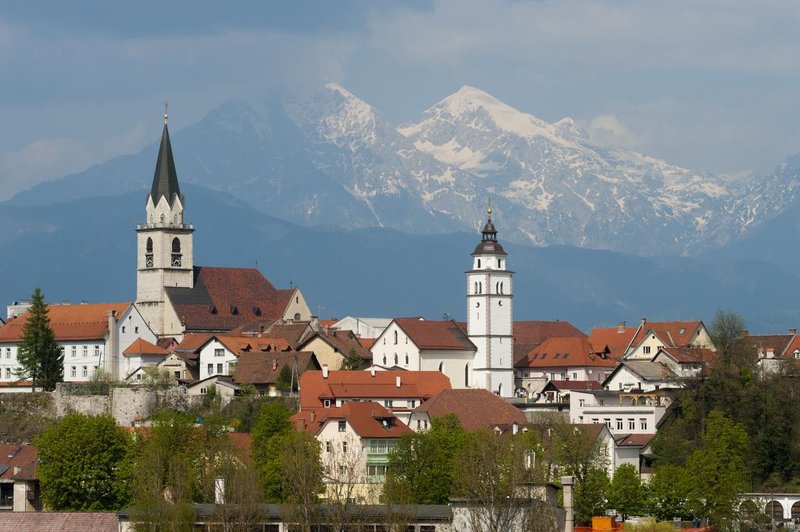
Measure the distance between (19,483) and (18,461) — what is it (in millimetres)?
3942

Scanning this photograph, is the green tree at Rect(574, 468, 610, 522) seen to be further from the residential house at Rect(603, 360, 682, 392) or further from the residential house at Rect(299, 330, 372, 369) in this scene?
the residential house at Rect(299, 330, 372, 369)

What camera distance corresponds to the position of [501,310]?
416 feet

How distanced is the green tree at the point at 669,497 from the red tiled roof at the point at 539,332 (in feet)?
172

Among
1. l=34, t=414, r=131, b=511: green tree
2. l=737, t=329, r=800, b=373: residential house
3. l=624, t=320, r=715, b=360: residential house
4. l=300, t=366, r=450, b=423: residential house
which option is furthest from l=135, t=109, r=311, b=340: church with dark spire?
l=34, t=414, r=131, b=511: green tree

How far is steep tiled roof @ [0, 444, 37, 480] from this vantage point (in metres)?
91.3

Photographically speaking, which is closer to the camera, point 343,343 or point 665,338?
point 343,343

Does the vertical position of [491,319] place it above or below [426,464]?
above

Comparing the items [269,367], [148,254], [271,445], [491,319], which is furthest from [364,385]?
[148,254]

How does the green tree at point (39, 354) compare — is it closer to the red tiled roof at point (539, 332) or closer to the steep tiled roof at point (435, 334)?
the steep tiled roof at point (435, 334)

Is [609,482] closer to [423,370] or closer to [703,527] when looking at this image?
[703,527]

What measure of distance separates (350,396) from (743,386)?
20.9 m

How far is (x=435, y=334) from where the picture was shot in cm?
12400

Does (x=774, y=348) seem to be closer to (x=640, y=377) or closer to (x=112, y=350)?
(x=640, y=377)

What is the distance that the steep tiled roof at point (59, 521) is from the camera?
255ft
